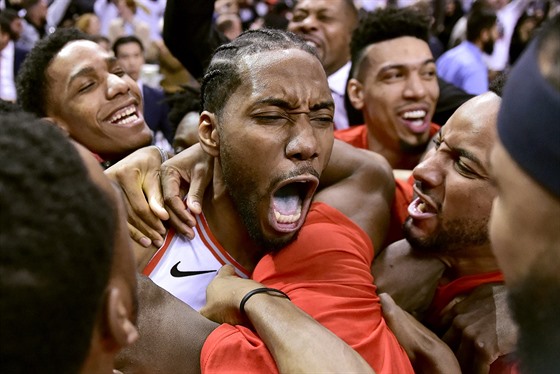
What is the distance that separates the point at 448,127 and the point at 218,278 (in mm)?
956

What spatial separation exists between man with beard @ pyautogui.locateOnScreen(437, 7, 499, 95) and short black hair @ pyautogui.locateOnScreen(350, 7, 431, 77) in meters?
2.19

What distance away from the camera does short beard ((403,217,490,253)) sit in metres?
2.59

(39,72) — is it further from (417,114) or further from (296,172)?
(417,114)

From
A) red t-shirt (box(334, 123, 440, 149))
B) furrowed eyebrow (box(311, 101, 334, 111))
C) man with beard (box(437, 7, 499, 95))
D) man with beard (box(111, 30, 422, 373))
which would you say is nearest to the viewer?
man with beard (box(111, 30, 422, 373))

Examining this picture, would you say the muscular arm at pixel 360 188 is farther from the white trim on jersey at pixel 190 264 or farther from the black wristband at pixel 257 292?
the black wristband at pixel 257 292

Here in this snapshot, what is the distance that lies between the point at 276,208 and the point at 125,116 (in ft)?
3.62

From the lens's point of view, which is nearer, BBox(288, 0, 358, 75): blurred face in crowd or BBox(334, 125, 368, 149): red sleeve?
BBox(334, 125, 368, 149): red sleeve

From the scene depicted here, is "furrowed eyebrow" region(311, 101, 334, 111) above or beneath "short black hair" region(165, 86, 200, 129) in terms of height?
above

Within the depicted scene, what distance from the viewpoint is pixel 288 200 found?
2.54 metres

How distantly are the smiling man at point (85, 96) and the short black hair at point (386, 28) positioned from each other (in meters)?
1.58

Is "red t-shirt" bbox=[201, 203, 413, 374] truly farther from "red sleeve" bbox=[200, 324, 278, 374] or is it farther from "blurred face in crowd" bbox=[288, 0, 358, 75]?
"blurred face in crowd" bbox=[288, 0, 358, 75]

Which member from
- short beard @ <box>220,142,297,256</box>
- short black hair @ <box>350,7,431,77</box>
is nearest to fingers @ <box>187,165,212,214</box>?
short beard @ <box>220,142,297,256</box>

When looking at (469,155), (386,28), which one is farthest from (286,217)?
(386,28)

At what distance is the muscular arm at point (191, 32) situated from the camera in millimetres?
4016
